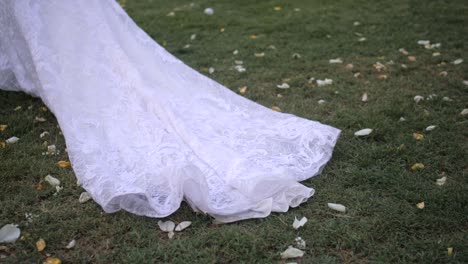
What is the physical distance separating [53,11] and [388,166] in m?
3.14

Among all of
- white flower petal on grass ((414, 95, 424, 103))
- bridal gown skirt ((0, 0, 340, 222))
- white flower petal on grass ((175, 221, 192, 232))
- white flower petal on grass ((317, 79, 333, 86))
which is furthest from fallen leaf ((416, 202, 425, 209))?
white flower petal on grass ((317, 79, 333, 86))

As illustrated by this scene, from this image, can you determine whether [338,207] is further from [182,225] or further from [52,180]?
[52,180]

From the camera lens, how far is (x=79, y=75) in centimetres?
343

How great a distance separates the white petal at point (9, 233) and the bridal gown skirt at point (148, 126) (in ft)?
1.67

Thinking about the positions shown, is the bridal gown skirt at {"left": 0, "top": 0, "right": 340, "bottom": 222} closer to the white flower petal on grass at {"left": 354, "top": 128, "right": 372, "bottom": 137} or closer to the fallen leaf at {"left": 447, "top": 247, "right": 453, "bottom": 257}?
the white flower petal on grass at {"left": 354, "top": 128, "right": 372, "bottom": 137}

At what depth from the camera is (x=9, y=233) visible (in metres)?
2.56

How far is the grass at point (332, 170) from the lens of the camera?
249cm

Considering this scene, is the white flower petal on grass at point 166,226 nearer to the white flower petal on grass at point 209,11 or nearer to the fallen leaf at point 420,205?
the fallen leaf at point 420,205

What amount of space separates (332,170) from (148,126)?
1.50 m

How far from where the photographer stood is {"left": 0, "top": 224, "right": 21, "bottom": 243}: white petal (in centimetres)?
253

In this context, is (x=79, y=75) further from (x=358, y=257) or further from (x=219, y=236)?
(x=358, y=257)

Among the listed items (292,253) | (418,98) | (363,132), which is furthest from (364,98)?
(292,253)

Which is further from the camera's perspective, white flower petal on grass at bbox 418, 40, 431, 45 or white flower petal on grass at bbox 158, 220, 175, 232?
white flower petal on grass at bbox 418, 40, 431, 45

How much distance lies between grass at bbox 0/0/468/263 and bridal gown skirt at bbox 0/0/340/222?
16 centimetres
